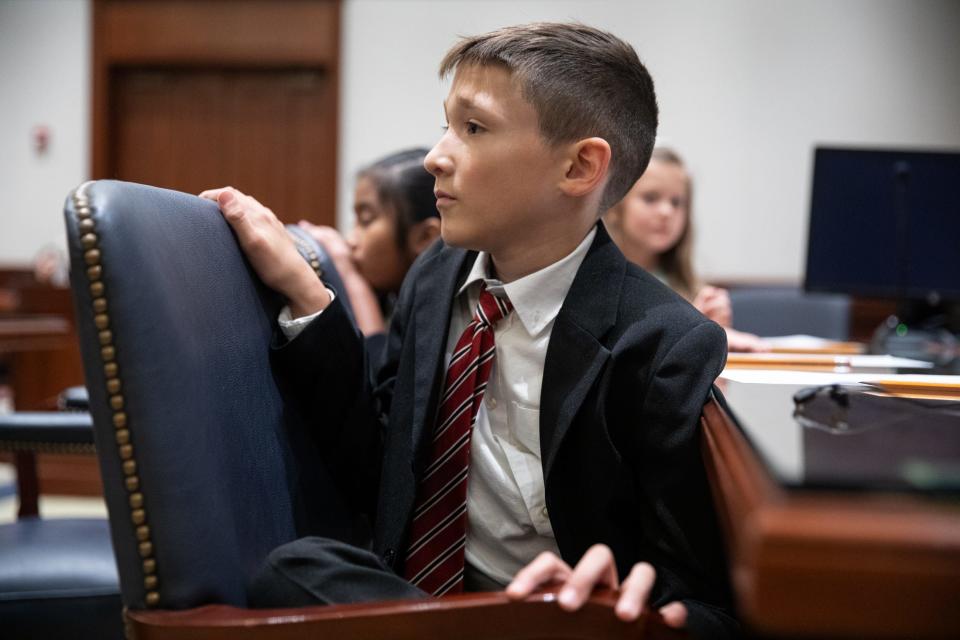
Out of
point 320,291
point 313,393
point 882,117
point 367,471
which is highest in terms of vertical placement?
point 882,117

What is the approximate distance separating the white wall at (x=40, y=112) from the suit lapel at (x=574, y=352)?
203 inches

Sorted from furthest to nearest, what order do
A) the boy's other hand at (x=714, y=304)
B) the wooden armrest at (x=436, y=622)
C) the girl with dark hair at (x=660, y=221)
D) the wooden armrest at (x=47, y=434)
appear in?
1. the girl with dark hair at (x=660, y=221)
2. the boy's other hand at (x=714, y=304)
3. the wooden armrest at (x=47, y=434)
4. the wooden armrest at (x=436, y=622)

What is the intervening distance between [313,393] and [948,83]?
4.83 metres

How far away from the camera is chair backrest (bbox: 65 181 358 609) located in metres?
0.74

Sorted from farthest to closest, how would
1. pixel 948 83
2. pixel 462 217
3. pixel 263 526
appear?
pixel 948 83, pixel 462 217, pixel 263 526

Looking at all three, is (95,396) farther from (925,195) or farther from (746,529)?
(925,195)

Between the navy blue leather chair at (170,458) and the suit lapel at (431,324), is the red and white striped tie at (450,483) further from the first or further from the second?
the navy blue leather chair at (170,458)

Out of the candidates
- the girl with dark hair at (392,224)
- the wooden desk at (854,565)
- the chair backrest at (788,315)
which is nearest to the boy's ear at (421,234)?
the girl with dark hair at (392,224)

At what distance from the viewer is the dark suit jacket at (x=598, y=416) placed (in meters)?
0.92

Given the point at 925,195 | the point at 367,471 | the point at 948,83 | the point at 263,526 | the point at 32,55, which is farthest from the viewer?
the point at 32,55

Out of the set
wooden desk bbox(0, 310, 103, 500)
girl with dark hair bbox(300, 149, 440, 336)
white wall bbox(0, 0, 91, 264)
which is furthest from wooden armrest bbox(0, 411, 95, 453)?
Answer: white wall bbox(0, 0, 91, 264)

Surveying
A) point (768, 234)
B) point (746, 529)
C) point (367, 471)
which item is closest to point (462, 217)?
point (367, 471)

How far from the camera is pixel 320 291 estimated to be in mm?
1087

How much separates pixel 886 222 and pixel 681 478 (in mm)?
1620
